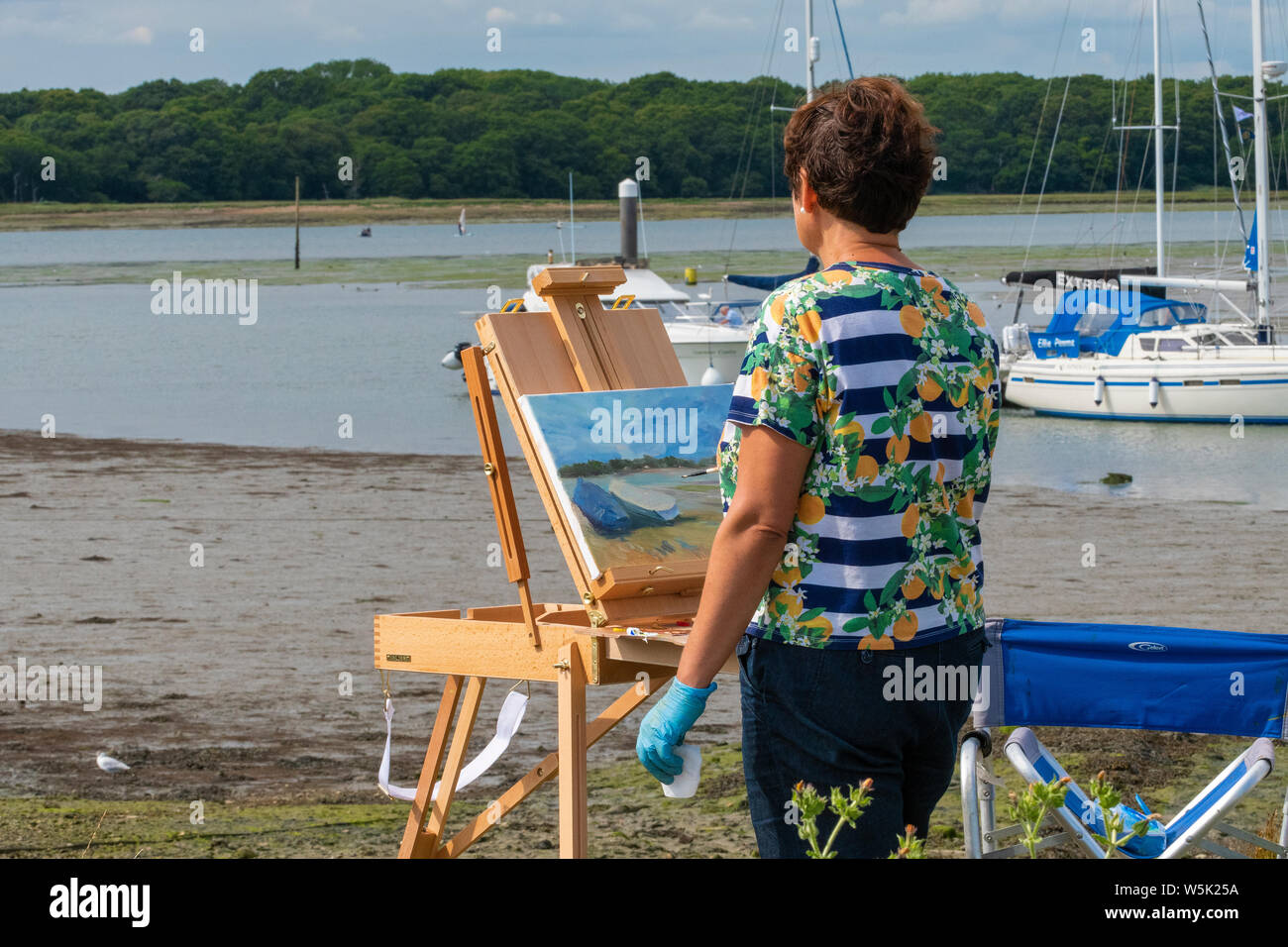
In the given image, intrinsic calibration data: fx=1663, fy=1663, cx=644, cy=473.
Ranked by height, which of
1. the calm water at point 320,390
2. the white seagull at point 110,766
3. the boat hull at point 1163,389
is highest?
the white seagull at point 110,766

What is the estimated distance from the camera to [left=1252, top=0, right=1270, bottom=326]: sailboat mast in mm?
27172

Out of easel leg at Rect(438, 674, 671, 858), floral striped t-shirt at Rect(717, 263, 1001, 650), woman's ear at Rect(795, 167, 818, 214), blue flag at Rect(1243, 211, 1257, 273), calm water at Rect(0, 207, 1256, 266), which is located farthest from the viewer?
calm water at Rect(0, 207, 1256, 266)

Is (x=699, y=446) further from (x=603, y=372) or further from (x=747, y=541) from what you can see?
(x=747, y=541)

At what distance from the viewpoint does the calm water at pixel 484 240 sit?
328ft

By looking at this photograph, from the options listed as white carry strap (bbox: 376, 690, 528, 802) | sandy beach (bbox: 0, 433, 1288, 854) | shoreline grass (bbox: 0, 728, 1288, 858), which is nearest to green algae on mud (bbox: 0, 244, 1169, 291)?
sandy beach (bbox: 0, 433, 1288, 854)

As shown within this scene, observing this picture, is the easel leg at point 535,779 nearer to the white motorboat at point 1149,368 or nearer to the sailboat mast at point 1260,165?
the white motorboat at point 1149,368

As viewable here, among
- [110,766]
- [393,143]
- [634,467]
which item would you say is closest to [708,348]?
[110,766]

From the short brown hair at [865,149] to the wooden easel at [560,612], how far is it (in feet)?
3.47

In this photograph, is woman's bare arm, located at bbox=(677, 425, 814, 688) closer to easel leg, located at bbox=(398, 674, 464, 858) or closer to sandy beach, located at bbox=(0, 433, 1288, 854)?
easel leg, located at bbox=(398, 674, 464, 858)

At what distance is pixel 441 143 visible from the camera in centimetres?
11531

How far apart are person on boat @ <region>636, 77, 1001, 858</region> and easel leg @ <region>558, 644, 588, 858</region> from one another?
0.93 m

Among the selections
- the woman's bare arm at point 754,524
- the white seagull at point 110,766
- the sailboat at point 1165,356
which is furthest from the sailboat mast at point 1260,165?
the woman's bare arm at point 754,524

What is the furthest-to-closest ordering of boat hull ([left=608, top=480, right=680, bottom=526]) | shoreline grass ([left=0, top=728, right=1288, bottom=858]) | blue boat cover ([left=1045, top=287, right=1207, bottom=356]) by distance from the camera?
blue boat cover ([left=1045, top=287, right=1207, bottom=356]), shoreline grass ([left=0, top=728, right=1288, bottom=858]), boat hull ([left=608, top=480, right=680, bottom=526])

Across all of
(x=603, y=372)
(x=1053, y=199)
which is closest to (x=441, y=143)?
(x=1053, y=199)
